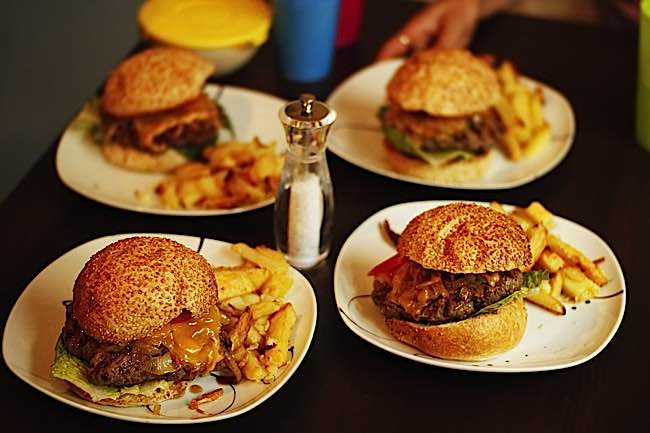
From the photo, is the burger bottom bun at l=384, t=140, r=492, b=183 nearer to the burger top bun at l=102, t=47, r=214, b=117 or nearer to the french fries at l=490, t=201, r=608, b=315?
the french fries at l=490, t=201, r=608, b=315

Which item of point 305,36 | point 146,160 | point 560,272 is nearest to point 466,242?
point 560,272

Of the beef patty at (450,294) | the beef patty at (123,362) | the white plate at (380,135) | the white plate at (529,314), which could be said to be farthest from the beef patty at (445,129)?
the beef patty at (123,362)

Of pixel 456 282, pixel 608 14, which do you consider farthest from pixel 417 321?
pixel 608 14

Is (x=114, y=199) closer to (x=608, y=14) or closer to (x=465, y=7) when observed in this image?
(x=465, y=7)

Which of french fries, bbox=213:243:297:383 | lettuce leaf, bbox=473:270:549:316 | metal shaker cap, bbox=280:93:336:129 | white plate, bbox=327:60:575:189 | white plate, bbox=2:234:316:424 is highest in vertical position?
metal shaker cap, bbox=280:93:336:129

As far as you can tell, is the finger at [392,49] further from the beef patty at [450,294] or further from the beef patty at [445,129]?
the beef patty at [450,294]

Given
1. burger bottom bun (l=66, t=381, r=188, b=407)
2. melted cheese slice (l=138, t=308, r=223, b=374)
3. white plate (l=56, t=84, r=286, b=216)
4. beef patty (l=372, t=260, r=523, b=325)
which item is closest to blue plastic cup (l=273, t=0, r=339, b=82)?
white plate (l=56, t=84, r=286, b=216)

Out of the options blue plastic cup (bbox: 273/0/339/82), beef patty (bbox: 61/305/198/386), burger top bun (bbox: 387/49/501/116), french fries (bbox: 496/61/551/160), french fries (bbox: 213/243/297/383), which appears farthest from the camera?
blue plastic cup (bbox: 273/0/339/82)

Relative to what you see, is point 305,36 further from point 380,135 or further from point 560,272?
point 560,272
